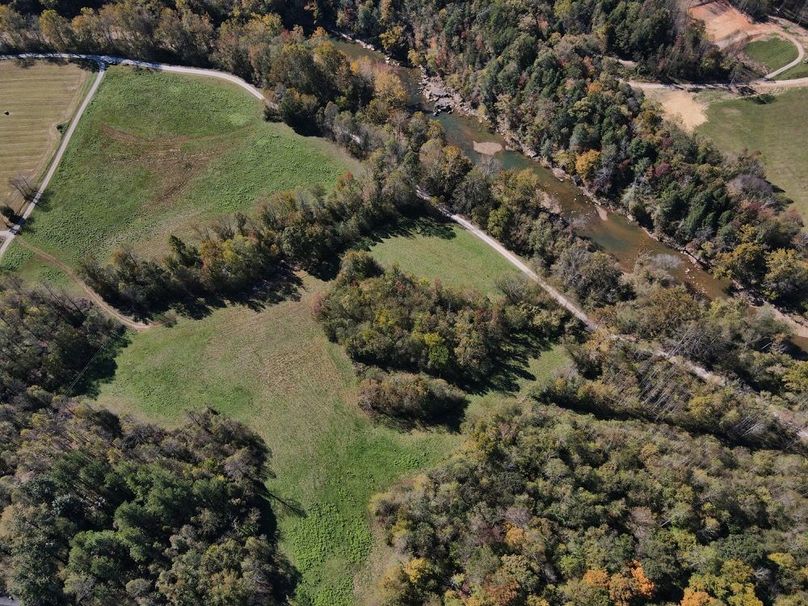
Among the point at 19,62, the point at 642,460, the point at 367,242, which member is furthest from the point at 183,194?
the point at 642,460

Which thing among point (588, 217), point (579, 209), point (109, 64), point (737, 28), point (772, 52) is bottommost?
point (588, 217)

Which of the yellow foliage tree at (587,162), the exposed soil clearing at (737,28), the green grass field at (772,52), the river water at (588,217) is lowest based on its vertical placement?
the river water at (588,217)

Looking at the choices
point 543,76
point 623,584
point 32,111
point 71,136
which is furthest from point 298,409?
point 32,111

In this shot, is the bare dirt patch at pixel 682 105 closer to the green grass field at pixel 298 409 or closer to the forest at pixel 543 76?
the forest at pixel 543 76

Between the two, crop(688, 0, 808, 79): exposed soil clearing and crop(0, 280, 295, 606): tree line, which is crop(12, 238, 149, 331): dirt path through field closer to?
crop(0, 280, 295, 606): tree line

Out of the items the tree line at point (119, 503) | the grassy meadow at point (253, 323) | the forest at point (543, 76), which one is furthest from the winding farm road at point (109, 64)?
the tree line at point (119, 503)

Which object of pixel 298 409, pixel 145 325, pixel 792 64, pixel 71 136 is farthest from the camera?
pixel 792 64

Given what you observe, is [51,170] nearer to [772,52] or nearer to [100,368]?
[100,368]
